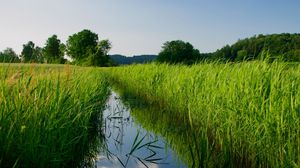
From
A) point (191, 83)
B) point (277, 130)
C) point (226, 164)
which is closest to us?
point (277, 130)

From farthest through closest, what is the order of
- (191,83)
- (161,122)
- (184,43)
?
(184,43)
(161,122)
(191,83)

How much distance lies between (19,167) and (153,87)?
25.9 feet

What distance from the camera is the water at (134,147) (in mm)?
5223

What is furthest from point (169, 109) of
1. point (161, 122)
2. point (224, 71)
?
point (224, 71)


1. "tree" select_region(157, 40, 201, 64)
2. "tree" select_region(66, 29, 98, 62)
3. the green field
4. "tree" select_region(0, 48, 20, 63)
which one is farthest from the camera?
"tree" select_region(66, 29, 98, 62)

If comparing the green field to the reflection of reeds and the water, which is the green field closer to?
the water

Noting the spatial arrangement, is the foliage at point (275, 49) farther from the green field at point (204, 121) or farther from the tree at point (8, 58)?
the tree at point (8, 58)

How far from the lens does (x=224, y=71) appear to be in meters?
6.70

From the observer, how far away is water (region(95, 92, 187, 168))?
5223 mm

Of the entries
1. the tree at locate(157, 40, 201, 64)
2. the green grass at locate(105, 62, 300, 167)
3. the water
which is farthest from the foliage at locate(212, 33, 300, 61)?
the tree at locate(157, 40, 201, 64)

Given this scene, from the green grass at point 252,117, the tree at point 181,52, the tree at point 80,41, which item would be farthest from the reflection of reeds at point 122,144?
the tree at point 80,41

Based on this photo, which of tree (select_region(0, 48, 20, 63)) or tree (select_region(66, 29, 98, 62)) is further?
tree (select_region(66, 29, 98, 62))

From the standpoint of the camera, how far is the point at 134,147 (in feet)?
17.2

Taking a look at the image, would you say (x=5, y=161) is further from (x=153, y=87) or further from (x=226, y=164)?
(x=153, y=87)
